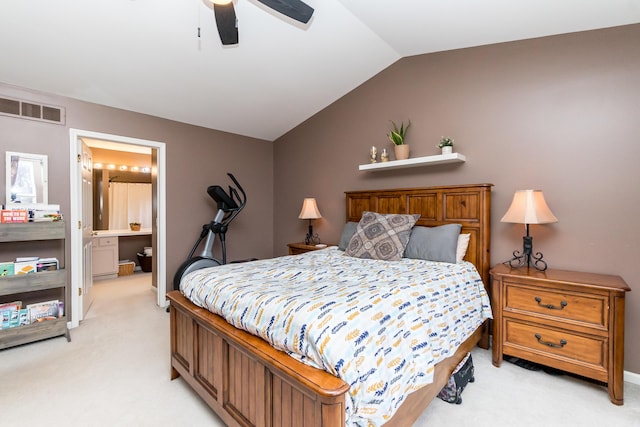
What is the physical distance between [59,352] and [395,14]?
4327 mm

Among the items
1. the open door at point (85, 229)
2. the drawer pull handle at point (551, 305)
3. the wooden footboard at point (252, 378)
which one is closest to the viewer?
the wooden footboard at point (252, 378)

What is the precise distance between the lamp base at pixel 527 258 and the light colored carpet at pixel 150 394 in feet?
2.81

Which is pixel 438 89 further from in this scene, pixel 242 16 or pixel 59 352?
pixel 59 352

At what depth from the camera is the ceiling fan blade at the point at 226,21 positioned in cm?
184

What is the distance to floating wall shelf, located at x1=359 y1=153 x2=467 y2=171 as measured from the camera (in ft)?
9.99

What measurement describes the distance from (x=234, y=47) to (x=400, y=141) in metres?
2.02

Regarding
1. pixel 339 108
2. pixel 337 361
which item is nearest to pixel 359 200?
pixel 339 108

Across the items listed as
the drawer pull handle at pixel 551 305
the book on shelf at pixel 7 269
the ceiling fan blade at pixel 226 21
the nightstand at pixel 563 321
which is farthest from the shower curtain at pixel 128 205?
the drawer pull handle at pixel 551 305

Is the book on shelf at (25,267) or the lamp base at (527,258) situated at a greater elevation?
the lamp base at (527,258)

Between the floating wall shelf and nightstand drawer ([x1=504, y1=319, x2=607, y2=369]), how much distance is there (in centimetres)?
156

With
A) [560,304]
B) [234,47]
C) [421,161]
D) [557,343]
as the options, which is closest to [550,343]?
[557,343]

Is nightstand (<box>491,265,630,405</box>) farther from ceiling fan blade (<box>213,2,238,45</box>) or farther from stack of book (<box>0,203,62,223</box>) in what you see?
stack of book (<box>0,203,62,223</box>)

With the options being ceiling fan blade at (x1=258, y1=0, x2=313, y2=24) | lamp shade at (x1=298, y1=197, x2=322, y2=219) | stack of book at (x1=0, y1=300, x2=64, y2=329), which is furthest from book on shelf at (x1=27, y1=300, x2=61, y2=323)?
ceiling fan blade at (x1=258, y1=0, x2=313, y2=24)

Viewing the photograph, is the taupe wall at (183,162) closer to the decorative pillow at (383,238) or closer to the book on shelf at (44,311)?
the book on shelf at (44,311)
